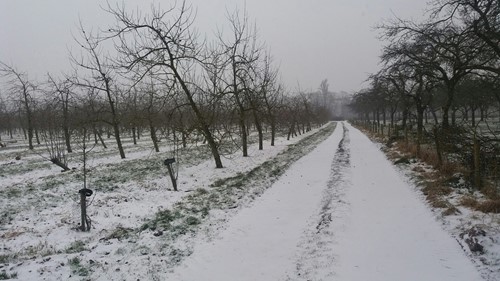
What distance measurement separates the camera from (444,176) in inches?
453

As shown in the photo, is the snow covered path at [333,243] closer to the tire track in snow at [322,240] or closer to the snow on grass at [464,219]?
the tire track in snow at [322,240]

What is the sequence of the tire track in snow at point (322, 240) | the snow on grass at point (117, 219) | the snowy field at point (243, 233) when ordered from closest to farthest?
the tire track in snow at point (322, 240) < the snowy field at point (243, 233) < the snow on grass at point (117, 219)

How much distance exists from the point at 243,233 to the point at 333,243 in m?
1.96

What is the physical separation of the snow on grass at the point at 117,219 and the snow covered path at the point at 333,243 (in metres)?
0.74

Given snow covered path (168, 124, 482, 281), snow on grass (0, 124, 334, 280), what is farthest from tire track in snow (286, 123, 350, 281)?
snow on grass (0, 124, 334, 280)

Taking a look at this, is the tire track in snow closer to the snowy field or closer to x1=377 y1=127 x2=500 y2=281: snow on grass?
the snowy field

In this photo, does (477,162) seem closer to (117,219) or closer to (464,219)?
(464,219)

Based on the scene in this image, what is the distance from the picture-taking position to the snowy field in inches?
231

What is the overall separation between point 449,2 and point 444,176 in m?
7.56

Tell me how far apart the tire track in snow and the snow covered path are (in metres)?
0.02

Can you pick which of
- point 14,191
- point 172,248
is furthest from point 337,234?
point 14,191

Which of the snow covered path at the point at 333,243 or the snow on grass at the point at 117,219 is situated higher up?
the snow on grass at the point at 117,219

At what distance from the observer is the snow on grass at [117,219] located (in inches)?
245

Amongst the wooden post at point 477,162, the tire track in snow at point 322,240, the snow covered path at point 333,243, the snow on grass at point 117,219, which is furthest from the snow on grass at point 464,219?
the snow on grass at point 117,219
